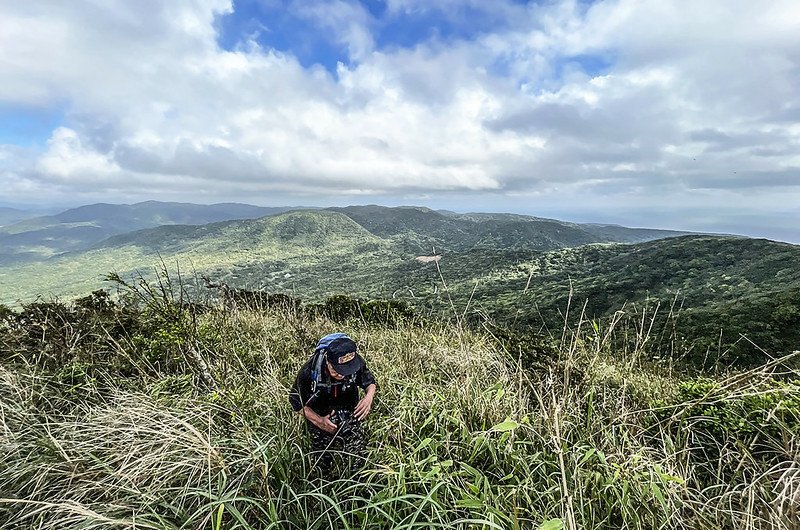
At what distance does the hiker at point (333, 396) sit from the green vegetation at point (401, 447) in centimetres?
17

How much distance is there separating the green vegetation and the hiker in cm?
17

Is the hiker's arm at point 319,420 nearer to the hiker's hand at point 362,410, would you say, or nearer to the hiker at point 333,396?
the hiker at point 333,396

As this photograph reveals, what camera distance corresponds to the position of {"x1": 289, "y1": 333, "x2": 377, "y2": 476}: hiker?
2.79m

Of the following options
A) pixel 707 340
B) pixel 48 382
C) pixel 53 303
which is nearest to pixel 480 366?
pixel 48 382

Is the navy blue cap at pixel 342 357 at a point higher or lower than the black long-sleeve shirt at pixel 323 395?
higher

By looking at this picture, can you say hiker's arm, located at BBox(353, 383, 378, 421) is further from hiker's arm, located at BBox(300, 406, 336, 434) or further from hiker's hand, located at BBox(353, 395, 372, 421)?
hiker's arm, located at BBox(300, 406, 336, 434)

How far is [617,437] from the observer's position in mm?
2783

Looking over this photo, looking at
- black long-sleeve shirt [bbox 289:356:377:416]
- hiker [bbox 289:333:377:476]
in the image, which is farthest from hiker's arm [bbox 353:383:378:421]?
black long-sleeve shirt [bbox 289:356:377:416]

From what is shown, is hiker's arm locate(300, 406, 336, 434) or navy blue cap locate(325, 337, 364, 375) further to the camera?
navy blue cap locate(325, 337, 364, 375)

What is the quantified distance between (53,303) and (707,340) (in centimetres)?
1898

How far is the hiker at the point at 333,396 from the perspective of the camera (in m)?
2.79

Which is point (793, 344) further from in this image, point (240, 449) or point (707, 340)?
point (240, 449)

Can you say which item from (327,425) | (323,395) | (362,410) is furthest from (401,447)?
(323,395)

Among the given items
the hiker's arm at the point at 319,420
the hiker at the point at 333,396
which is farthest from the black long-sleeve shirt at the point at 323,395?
the hiker's arm at the point at 319,420
